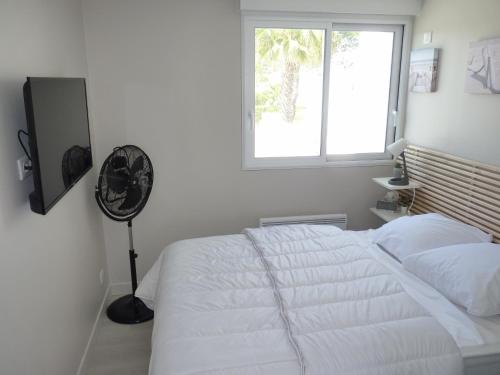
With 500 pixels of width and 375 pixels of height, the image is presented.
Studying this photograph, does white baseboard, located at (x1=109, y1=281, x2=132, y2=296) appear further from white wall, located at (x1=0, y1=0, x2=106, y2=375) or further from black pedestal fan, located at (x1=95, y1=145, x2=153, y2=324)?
white wall, located at (x1=0, y1=0, x2=106, y2=375)

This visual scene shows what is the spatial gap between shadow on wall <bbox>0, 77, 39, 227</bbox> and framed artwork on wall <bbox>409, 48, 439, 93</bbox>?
9.67ft

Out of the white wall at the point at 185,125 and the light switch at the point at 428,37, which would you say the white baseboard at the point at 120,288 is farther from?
the light switch at the point at 428,37

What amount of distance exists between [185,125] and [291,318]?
2.01 meters

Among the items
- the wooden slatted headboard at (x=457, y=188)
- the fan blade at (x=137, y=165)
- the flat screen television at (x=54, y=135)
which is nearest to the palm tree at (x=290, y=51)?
the wooden slatted headboard at (x=457, y=188)

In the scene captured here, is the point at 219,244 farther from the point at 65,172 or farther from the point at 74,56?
the point at 74,56

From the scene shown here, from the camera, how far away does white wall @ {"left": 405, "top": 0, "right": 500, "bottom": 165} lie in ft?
8.80

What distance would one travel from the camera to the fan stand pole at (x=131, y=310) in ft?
10.2

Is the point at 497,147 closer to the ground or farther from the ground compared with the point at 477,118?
closer to the ground

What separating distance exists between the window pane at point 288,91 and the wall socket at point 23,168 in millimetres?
2145

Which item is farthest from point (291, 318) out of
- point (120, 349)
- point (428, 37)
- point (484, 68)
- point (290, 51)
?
point (428, 37)

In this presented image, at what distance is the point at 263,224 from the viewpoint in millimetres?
3625

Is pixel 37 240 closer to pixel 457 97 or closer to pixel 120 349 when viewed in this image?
pixel 120 349

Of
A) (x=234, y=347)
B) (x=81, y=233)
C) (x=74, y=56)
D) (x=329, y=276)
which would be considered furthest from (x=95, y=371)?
(x=74, y=56)

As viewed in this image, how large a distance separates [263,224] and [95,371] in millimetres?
1771
